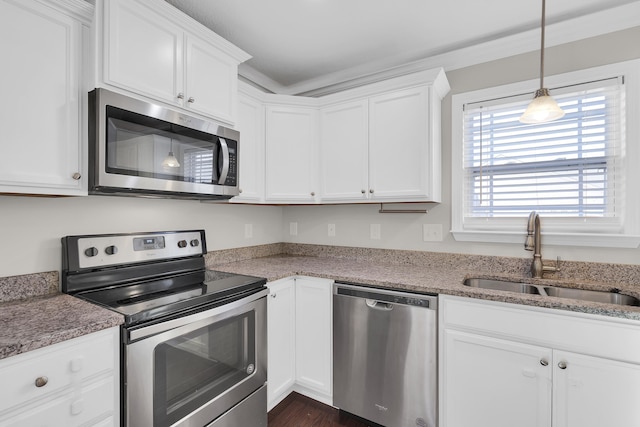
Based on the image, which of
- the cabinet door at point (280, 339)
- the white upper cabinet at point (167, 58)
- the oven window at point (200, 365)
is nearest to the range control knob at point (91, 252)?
the oven window at point (200, 365)

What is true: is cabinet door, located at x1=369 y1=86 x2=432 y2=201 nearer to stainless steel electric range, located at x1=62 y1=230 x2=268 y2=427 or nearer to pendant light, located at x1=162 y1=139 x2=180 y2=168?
stainless steel electric range, located at x1=62 y1=230 x2=268 y2=427

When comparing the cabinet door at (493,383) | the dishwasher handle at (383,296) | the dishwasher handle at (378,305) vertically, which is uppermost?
the dishwasher handle at (383,296)

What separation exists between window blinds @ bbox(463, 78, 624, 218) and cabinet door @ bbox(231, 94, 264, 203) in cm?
147

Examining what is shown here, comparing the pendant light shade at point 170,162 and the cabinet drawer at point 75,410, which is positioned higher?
the pendant light shade at point 170,162

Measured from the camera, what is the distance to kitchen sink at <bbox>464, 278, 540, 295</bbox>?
6.12ft

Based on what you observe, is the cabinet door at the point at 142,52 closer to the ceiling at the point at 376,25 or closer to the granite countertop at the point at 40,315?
the ceiling at the point at 376,25

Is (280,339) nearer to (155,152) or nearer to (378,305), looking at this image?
(378,305)

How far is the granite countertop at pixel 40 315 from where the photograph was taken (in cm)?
96

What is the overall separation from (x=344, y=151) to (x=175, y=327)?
160cm

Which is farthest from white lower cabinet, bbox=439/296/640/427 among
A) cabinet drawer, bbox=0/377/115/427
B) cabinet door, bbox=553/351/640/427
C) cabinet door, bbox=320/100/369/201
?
cabinet drawer, bbox=0/377/115/427

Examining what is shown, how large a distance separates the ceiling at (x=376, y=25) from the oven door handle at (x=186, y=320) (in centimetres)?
161

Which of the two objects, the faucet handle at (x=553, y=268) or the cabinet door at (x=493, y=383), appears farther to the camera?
the faucet handle at (x=553, y=268)

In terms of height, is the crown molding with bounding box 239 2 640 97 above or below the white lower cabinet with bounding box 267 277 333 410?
above

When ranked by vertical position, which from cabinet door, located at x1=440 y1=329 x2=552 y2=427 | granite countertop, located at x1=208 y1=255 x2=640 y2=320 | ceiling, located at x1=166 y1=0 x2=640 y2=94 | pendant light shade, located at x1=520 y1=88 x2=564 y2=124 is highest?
ceiling, located at x1=166 y1=0 x2=640 y2=94
